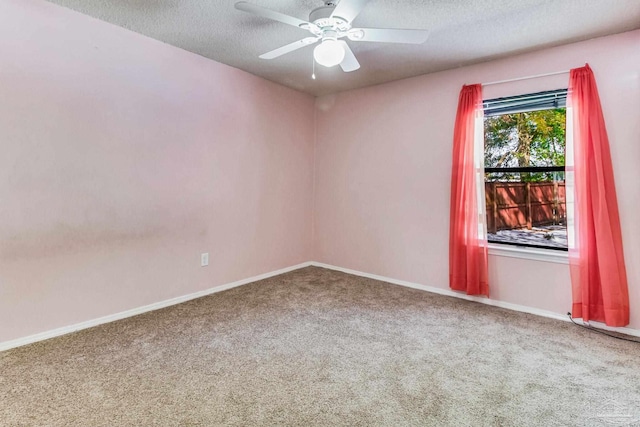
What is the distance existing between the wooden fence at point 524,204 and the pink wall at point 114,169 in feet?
8.14

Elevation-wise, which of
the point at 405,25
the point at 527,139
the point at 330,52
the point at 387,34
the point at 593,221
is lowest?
the point at 593,221

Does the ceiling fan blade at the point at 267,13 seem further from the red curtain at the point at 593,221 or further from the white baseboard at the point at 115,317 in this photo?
the white baseboard at the point at 115,317

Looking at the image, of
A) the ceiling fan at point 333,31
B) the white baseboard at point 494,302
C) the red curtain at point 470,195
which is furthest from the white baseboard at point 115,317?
the ceiling fan at point 333,31

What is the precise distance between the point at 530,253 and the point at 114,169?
3.62 m

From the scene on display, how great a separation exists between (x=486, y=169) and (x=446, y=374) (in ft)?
6.88

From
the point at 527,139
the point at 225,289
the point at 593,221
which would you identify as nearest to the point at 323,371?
the point at 225,289

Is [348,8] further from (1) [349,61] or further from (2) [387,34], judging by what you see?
(1) [349,61]

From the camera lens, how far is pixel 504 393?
5.71ft

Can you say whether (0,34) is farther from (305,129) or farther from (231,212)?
(305,129)

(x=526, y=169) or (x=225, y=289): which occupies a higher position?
(x=526, y=169)

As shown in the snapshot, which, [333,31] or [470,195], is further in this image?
[470,195]

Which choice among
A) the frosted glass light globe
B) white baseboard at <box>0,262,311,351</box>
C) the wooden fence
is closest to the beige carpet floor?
white baseboard at <box>0,262,311,351</box>

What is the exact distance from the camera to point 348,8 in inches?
68.7

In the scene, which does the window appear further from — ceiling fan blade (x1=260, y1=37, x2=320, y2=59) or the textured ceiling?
ceiling fan blade (x1=260, y1=37, x2=320, y2=59)
